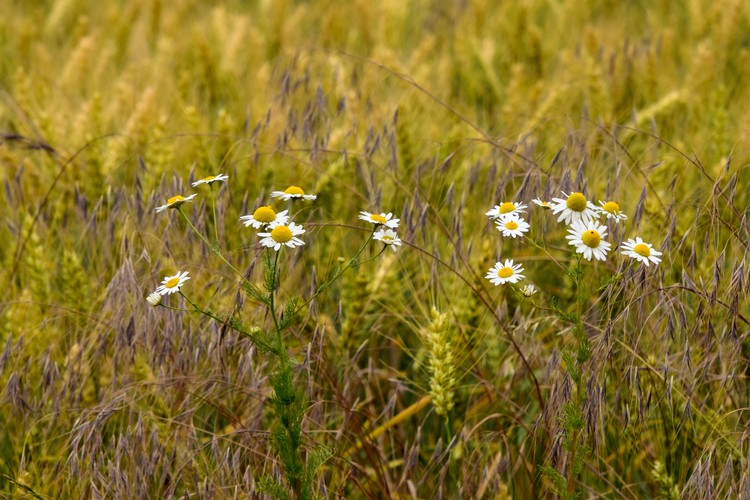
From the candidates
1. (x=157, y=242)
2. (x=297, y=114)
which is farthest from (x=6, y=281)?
(x=297, y=114)

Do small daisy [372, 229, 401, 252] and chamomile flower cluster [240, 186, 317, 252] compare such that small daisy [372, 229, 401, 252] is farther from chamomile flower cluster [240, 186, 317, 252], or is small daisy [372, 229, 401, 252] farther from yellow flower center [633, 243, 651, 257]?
yellow flower center [633, 243, 651, 257]

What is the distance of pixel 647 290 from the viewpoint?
4.37ft

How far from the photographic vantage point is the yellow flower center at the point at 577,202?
3.96 feet

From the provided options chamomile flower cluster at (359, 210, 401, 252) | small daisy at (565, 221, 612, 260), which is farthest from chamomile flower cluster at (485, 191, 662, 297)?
chamomile flower cluster at (359, 210, 401, 252)

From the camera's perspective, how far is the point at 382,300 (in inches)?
71.4

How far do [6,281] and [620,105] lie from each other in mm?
1892

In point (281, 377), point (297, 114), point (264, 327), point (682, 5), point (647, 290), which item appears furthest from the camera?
point (682, 5)

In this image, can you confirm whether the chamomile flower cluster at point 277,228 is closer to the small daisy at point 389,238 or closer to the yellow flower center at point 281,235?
the yellow flower center at point 281,235

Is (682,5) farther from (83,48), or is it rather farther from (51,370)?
(51,370)

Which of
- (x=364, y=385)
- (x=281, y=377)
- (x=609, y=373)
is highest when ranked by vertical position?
(x=281, y=377)

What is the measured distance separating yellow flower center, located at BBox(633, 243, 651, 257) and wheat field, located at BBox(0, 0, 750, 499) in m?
0.05

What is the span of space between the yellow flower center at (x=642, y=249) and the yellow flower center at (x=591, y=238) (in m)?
0.07

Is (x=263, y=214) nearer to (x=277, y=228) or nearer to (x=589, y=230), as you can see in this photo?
(x=277, y=228)

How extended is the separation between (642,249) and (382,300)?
73cm
